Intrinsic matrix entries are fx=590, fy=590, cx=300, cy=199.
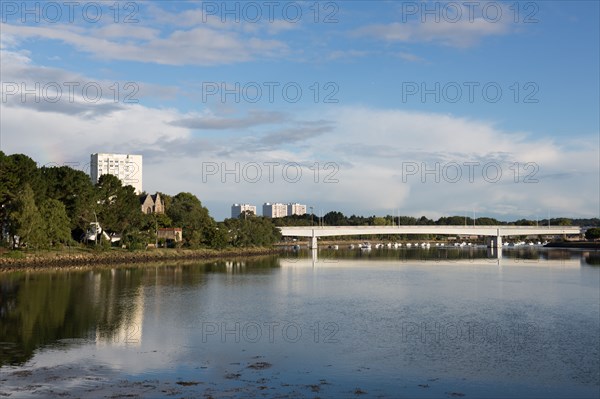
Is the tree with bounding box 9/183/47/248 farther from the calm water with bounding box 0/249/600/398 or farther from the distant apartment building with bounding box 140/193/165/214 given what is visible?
the distant apartment building with bounding box 140/193/165/214

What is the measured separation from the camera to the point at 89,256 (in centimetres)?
7700

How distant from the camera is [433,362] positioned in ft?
69.7

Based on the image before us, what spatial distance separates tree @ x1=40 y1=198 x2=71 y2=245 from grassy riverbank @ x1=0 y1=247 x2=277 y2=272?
2639 millimetres

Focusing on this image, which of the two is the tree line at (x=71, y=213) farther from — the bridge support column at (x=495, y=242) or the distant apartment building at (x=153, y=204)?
the bridge support column at (x=495, y=242)

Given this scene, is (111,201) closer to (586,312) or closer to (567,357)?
(586,312)

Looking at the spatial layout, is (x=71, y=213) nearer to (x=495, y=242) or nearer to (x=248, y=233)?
(x=248, y=233)

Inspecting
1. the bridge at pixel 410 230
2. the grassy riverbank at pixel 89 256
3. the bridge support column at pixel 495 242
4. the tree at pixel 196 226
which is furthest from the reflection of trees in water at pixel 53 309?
the bridge support column at pixel 495 242

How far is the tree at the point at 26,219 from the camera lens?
2506 inches

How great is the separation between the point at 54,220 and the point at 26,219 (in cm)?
501

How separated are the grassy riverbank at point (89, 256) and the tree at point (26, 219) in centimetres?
241

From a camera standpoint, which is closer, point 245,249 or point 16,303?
point 16,303

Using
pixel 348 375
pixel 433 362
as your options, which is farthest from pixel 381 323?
pixel 348 375

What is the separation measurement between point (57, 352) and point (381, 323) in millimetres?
15339

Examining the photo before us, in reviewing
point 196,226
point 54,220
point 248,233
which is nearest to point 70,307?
point 54,220
